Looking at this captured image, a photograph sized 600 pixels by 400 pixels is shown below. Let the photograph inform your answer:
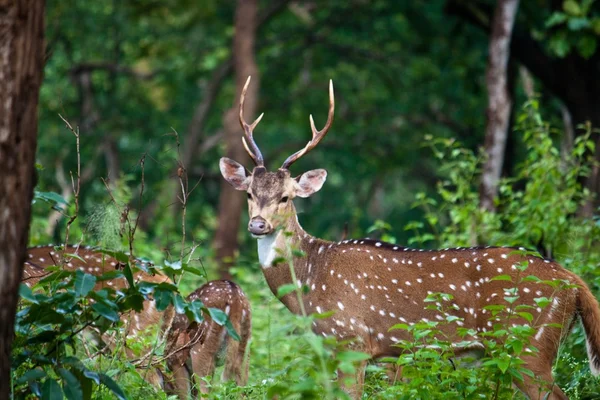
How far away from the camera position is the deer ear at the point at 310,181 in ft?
26.0

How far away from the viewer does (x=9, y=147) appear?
169 inches

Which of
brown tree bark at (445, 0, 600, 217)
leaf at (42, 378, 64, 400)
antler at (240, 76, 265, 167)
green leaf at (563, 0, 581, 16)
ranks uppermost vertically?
green leaf at (563, 0, 581, 16)

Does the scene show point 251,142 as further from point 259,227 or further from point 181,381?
point 181,381

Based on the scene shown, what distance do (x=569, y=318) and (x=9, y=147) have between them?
12.2 feet

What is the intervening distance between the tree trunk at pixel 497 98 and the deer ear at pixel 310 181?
463 centimetres

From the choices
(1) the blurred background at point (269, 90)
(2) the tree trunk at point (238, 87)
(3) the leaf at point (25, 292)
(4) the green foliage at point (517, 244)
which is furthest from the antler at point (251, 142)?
(1) the blurred background at point (269, 90)

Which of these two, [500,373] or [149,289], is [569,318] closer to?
[500,373]

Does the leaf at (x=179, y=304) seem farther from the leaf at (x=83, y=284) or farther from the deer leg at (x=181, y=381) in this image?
the deer leg at (x=181, y=381)

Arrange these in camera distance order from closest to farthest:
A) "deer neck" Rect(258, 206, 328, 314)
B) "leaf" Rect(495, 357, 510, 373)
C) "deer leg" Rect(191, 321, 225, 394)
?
1. "leaf" Rect(495, 357, 510, 373)
2. "deer leg" Rect(191, 321, 225, 394)
3. "deer neck" Rect(258, 206, 328, 314)

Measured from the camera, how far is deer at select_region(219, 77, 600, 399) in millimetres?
6387

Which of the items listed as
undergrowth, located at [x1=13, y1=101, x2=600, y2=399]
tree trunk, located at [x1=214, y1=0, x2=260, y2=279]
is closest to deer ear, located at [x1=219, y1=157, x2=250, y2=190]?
undergrowth, located at [x1=13, y1=101, x2=600, y2=399]

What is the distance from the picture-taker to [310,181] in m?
7.98

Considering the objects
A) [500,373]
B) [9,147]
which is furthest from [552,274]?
[9,147]

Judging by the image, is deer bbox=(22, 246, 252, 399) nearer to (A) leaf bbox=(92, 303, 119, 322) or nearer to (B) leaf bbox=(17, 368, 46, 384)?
(A) leaf bbox=(92, 303, 119, 322)
